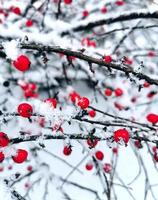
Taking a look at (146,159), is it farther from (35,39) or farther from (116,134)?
(116,134)

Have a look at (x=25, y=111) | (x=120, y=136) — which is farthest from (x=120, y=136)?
(x=25, y=111)

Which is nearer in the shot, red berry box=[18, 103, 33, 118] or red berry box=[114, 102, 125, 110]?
red berry box=[18, 103, 33, 118]

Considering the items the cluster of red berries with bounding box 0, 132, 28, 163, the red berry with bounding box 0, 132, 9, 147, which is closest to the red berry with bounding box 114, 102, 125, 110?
the cluster of red berries with bounding box 0, 132, 28, 163

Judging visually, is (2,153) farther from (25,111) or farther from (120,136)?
(120,136)

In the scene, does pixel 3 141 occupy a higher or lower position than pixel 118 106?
lower

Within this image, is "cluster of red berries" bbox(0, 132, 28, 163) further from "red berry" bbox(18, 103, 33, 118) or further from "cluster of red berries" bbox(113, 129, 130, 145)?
"cluster of red berries" bbox(113, 129, 130, 145)

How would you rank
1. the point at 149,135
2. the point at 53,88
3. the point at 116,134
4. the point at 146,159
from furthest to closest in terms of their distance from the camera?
the point at 53,88 < the point at 146,159 < the point at 149,135 < the point at 116,134

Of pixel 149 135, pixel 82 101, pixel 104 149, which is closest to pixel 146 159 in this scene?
pixel 104 149

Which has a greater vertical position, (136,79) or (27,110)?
(136,79)

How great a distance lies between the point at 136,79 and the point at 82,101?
0.90 ft

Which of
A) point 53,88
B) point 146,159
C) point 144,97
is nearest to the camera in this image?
point 146,159

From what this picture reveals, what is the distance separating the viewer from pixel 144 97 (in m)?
5.58

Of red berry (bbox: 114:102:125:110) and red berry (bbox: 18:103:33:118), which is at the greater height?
red berry (bbox: 114:102:125:110)

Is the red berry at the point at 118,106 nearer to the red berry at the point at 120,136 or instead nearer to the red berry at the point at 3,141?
the red berry at the point at 120,136
